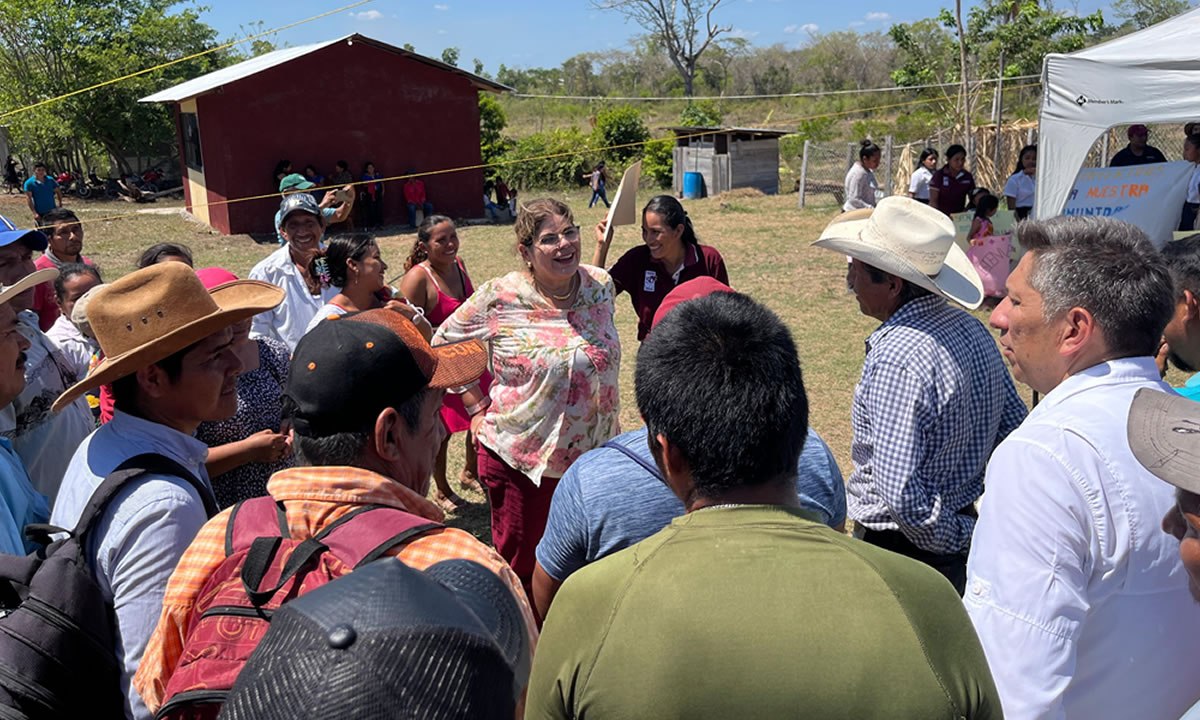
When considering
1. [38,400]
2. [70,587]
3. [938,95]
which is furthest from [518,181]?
[70,587]

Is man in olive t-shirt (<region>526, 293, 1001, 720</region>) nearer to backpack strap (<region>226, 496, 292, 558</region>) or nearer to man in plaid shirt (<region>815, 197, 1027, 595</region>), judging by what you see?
backpack strap (<region>226, 496, 292, 558</region>)

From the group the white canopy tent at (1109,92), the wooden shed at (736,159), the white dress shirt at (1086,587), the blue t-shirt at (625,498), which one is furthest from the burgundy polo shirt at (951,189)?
the white dress shirt at (1086,587)

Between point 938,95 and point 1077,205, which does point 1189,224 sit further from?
point 938,95

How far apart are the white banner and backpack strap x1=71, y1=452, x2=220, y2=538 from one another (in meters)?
8.87

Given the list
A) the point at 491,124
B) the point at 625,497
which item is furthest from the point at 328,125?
the point at 625,497

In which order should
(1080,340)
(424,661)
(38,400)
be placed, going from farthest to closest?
(38,400)
(1080,340)
(424,661)

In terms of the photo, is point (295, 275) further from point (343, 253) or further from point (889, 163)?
point (889, 163)

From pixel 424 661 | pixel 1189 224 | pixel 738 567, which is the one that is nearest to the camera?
pixel 424 661

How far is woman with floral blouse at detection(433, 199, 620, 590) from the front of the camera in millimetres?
3766

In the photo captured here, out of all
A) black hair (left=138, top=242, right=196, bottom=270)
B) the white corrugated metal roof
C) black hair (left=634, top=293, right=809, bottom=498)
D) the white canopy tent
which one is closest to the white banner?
the white canopy tent

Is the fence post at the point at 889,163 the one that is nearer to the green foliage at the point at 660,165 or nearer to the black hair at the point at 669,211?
the green foliage at the point at 660,165

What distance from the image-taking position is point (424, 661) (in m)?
0.89

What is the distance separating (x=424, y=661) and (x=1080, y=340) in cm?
177

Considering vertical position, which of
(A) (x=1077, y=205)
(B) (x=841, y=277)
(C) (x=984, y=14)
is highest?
(C) (x=984, y=14)
